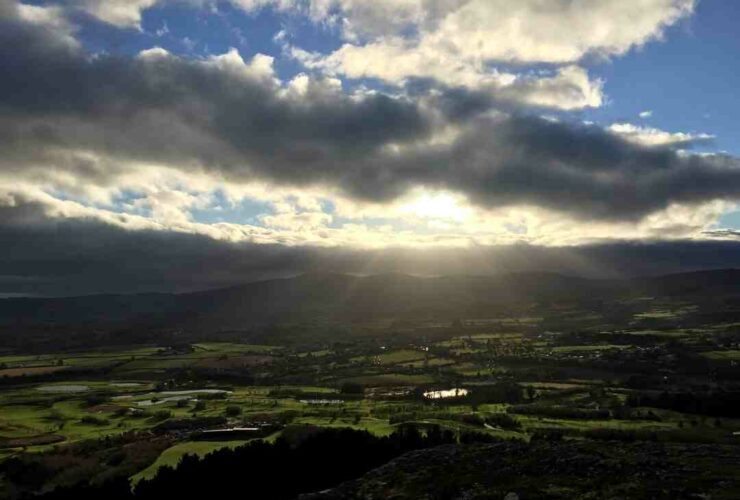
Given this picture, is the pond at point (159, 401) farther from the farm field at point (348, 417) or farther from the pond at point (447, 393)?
the pond at point (447, 393)

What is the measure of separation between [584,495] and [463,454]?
18.5 m

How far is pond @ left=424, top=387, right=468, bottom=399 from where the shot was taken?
174750 mm

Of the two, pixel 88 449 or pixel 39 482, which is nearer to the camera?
pixel 39 482

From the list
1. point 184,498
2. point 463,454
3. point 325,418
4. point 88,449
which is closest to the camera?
point 463,454

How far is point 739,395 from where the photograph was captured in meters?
140

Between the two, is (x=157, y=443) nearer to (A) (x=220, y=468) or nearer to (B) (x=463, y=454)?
(A) (x=220, y=468)

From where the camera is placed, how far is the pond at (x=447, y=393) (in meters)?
175

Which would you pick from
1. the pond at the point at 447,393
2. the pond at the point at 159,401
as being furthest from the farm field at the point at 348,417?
the pond at the point at 447,393

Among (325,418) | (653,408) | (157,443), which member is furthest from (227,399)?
(653,408)

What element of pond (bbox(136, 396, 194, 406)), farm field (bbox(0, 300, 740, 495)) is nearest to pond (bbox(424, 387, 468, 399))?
farm field (bbox(0, 300, 740, 495))

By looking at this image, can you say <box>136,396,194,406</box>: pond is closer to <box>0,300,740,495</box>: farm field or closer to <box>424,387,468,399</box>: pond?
<box>0,300,740,495</box>: farm field

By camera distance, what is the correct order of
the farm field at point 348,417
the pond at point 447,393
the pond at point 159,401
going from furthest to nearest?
the pond at point 159,401 < the pond at point 447,393 < the farm field at point 348,417

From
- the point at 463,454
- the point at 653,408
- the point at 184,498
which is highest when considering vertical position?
the point at 463,454

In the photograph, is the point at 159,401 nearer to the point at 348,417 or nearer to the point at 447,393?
the point at 348,417
